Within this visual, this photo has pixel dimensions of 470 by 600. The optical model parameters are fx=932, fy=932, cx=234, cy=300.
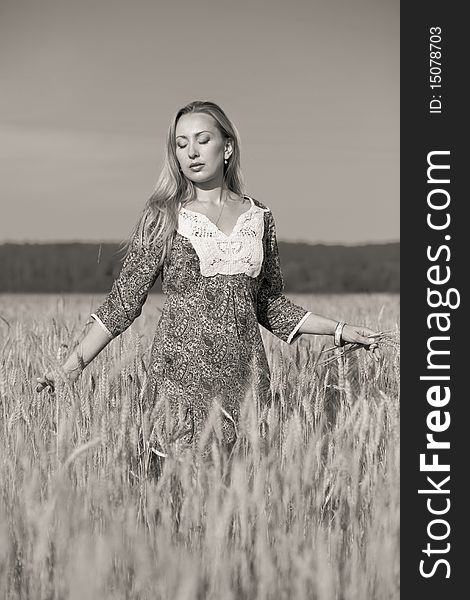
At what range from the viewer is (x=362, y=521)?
6.64 ft

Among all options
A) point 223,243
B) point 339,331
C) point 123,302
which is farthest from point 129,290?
point 339,331

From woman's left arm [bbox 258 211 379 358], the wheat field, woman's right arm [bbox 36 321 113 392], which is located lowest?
the wheat field

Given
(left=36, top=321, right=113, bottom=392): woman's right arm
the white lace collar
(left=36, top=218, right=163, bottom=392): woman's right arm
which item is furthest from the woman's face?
(left=36, top=321, right=113, bottom=392): woman's right arm

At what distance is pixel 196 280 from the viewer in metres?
2.54

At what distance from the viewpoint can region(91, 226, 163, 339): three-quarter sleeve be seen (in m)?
2.55

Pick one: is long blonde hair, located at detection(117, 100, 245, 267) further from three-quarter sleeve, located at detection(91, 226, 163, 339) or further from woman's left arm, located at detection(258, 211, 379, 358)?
woman's left arm, located at detection(258, 211, 379, 358)

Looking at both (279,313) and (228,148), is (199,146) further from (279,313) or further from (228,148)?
(279,313)

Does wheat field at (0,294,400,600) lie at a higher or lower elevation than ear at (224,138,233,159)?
lower

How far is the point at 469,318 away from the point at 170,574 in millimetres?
1146

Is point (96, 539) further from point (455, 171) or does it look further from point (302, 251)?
point (302, 251)

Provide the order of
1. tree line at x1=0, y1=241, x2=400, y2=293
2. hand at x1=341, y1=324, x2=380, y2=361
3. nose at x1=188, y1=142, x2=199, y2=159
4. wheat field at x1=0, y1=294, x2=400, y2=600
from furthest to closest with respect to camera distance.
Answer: tree line at x1=0, y1=241, x2=400, y2=293 < hand at x1=341, y1=324, x2=380, y2=361 < nose at x1=188, y1=142, x2=199, y2=159 < wheat field at x1=0, y1=294, x2=400, y2=600


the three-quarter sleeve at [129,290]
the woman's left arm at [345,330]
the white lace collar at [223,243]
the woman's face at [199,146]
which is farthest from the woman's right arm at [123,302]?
the woman's left arm at [345,330]

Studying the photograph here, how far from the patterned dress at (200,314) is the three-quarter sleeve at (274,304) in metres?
0.13

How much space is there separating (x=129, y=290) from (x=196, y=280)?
0.19m
